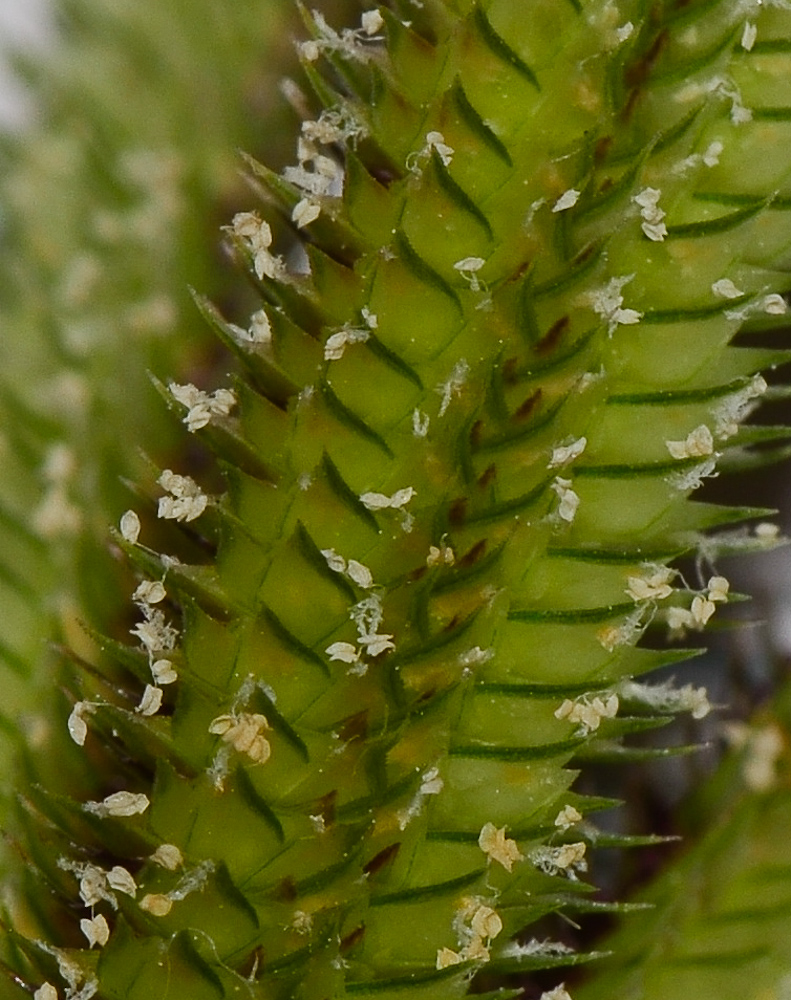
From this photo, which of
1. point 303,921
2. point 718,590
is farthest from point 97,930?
point 718,590

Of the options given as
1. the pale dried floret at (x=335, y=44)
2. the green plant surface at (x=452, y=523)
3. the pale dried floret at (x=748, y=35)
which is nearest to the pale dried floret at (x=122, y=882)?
the green plant surface at (x=452, y=523)

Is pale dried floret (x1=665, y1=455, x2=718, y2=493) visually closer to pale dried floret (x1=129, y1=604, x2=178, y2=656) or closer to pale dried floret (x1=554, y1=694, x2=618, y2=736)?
pale dried floret (x1=554, y1=694, x2=618, y2=736)

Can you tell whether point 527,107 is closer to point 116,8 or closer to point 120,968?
point 120,968

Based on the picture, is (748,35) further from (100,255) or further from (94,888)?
(100,255)

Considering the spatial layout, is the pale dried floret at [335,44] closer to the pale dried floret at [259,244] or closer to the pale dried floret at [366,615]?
the pale dried floret at [259,244]

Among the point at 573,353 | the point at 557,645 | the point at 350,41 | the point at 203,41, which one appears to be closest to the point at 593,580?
the point at 557,645

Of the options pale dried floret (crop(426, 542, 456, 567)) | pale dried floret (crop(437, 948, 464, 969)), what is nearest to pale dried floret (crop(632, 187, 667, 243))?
A: pale dried floret (crop(426, 542, 456, 567))

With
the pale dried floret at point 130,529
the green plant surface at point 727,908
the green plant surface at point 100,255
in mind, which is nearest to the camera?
the pale dried floret at point 130,529
